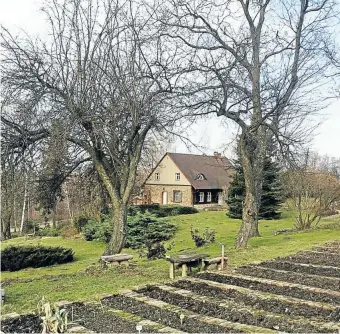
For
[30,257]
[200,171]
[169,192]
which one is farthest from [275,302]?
[200,171]

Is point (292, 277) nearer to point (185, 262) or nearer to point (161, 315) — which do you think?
point (185, 262)

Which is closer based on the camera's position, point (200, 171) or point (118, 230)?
point (118, 230)

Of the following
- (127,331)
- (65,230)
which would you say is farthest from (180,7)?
(65,230)

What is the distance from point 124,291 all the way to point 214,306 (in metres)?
1.61

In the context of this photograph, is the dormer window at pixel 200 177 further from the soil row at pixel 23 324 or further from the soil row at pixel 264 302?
the soil row at pixel 23 324

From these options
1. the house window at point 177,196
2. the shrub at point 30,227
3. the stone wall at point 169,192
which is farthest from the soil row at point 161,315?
the house window at point 177,196

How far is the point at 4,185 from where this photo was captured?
990 cm

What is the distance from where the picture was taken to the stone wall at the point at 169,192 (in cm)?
4222

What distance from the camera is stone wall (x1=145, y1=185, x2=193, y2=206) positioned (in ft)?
139

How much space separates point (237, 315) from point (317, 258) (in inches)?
197

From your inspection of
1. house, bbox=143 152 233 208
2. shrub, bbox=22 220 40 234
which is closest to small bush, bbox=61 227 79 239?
shrub, bbox=22 220 40 234

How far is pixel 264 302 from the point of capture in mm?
5609

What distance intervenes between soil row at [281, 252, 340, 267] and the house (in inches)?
1251

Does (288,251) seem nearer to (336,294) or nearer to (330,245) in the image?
(330,245)
